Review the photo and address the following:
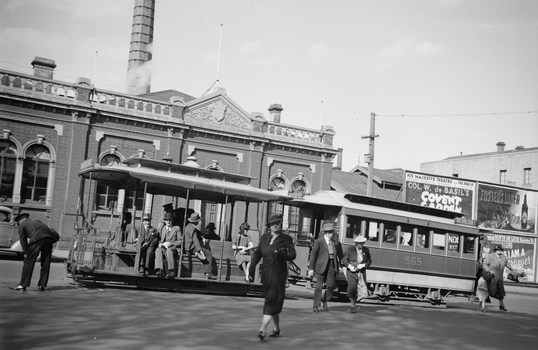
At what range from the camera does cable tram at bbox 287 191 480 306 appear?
17.1 meters

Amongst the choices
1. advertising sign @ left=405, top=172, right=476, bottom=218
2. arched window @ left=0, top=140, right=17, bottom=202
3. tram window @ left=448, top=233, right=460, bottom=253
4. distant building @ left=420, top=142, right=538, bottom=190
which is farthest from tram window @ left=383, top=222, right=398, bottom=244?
distant building @ left=420, top=142, right=538, bottom=190

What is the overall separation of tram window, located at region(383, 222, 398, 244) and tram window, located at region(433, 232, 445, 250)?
1.52m

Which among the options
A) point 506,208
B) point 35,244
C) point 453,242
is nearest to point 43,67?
point 35,244

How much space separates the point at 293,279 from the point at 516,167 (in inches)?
1728

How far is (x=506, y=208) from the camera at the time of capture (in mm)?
42594

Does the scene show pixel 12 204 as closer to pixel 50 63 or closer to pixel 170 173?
pixel 50 63

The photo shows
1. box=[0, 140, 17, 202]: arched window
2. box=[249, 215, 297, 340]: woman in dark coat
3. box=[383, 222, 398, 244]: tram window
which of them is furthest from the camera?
box=[0, 140, 17, 202]: arched window

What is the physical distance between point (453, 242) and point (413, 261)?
6.23 ft

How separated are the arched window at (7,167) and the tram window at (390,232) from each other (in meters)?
17.3

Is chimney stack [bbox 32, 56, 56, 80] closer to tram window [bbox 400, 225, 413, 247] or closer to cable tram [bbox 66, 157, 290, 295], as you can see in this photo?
cable tram [bbox 66, 157, 290, 295]

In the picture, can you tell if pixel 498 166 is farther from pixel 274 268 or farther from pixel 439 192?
pixel 274 268

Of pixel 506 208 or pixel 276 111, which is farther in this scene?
pixel 506 208

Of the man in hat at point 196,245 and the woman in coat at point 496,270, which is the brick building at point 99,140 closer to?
the man in hat at point 196,245

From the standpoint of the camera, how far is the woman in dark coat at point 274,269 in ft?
27.9
